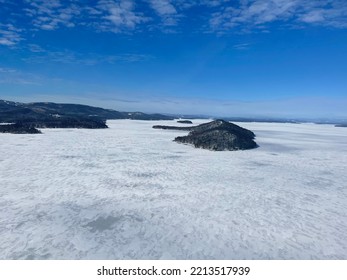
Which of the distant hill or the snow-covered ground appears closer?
the snow-covered ground

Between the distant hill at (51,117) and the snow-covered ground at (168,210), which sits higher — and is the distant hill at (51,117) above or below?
above

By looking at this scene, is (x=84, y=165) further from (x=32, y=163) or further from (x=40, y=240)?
(x=40, y=240)

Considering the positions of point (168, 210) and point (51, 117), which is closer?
point (168, 210)

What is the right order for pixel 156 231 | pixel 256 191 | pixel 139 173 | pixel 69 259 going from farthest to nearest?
pixel 139 173
pixel 256 191
pixel 156 231
pixel 69 259

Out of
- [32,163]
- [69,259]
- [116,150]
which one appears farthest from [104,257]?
[116,150]

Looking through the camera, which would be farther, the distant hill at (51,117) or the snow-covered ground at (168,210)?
the distant hill at (51,117)

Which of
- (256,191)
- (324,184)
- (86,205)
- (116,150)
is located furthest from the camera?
(116,150)

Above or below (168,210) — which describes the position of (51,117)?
above

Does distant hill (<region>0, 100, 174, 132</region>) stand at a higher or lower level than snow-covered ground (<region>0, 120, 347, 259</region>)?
higher
